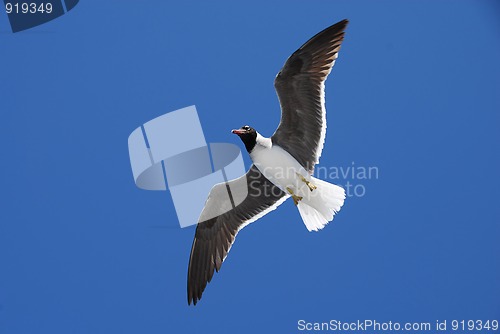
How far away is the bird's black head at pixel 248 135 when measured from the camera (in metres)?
6.17

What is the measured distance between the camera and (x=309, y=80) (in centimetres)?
598

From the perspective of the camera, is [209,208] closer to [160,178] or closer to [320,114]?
[160,178]

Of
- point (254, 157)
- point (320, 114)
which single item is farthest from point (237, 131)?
point (320, 114)

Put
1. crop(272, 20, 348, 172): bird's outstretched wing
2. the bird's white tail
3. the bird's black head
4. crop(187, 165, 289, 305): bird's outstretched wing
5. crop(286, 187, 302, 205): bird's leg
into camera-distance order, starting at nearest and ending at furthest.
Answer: crop(272, 20, 348, 172): bird's outstretched wing, the bird's black head, the bird's white tail, crop(286, 187, 302, 205): bird's leg, crop(187, 165, 289, 305): bird's outstretched wing

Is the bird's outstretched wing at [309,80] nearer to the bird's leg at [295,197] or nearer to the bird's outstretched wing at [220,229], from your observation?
the bird's leg at [295,197]

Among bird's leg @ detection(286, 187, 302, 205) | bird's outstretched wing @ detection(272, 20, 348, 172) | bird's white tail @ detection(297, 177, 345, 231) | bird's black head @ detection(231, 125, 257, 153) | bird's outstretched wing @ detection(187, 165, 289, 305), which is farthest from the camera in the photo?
bird's outstretched wing @ detection(187, 165, 289, 305)

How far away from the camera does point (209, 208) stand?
672 cm

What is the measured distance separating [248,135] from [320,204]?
2.81ft

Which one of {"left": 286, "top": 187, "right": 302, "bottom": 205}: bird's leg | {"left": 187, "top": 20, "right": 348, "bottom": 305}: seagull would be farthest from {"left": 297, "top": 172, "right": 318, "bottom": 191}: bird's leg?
{"left": 286, "top": 187, "right": 302, "bottom": 205}: bird's leg

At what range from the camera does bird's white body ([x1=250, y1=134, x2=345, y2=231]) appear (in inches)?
245

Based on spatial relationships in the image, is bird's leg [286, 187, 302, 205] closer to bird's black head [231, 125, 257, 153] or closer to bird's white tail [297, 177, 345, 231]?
bird's white tail [297, 177, 345, 231]

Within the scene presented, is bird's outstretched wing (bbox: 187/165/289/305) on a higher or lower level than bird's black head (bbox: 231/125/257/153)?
lower

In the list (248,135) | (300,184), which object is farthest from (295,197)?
(248,135)

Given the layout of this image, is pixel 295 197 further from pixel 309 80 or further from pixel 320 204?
pixel 309 80
